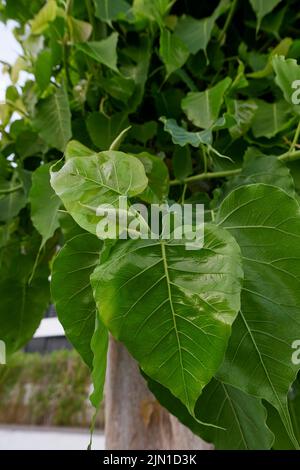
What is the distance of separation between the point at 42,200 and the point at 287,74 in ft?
0.66

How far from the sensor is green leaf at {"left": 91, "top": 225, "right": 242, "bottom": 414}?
0.17 meters

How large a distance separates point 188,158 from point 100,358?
0.73 ft

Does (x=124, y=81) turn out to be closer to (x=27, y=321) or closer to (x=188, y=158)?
(x=188, y=158)

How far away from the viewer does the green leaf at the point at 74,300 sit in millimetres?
234

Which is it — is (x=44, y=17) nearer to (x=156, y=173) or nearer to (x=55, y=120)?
(x=55, y=120)

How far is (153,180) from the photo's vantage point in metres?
0.33

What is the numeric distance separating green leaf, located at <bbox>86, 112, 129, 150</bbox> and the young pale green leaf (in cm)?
20

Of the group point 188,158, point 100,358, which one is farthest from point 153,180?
point 100,358

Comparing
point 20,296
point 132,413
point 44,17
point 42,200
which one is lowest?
point 132,413

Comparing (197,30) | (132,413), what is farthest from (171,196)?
(132,413)

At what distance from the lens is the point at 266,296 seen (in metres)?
0.21

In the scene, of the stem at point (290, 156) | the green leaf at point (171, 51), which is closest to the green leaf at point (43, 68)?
the green leaf at point (171, 51)

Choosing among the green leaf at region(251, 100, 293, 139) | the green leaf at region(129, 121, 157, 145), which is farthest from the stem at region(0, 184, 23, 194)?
the green leaf at region(251, 100, 293, 139)

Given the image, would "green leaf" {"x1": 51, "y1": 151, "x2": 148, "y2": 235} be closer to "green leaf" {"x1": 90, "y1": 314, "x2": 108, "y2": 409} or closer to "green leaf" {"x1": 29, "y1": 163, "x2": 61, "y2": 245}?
"green leaf" {"x1": 90, "y1": 314, "x2": 108, "y2": 409}
